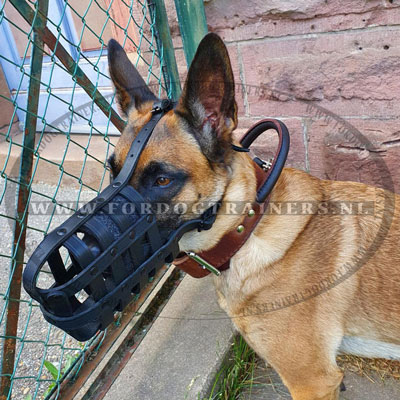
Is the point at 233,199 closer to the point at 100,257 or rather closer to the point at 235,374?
the point at 100,257

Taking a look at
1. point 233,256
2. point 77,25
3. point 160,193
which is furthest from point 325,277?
point 77,25

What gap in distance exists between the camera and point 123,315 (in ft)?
7.50

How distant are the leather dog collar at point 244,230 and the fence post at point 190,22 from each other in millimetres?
1092

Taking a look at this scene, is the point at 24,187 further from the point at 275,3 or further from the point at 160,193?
the point at 275,3

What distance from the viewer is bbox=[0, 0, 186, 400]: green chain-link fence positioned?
1736mm

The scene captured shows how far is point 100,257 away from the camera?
122cm

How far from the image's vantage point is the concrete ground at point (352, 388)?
200 cm

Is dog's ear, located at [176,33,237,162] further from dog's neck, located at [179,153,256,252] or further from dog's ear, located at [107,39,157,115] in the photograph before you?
dog's ear, located at [107,39,157,115]

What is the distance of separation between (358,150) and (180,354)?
1.77m

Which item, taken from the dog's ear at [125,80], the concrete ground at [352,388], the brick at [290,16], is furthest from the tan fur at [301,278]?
the brick at [290,16]

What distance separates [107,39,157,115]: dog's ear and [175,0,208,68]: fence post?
2.62 ft

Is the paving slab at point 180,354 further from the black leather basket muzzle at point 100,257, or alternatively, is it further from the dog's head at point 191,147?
the dog's head at point 191,147

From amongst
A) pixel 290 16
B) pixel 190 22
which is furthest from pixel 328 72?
pixel 190 22

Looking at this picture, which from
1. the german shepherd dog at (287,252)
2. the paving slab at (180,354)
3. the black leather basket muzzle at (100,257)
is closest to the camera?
the black leather basket muzzle at (100,257)
